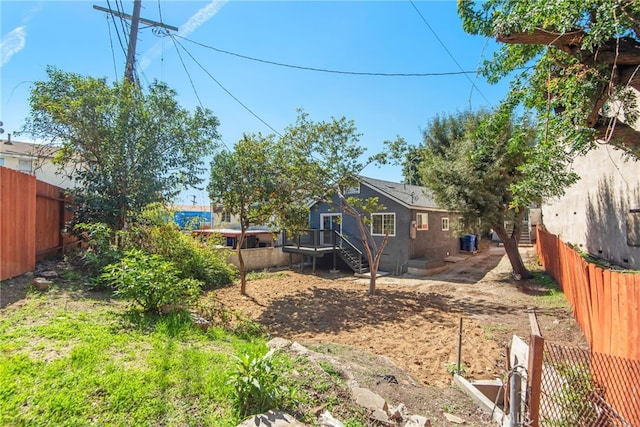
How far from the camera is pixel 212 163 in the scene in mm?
9641

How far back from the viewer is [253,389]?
106 inches

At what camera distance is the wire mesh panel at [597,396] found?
9.53 ft

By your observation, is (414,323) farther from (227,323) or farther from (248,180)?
(248,180)

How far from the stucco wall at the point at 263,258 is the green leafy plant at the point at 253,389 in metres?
11.0

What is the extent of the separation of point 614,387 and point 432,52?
901cm

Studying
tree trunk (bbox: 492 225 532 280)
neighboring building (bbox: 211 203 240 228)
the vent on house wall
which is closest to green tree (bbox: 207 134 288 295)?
neighboring building (bbox: 211 203 240 228)

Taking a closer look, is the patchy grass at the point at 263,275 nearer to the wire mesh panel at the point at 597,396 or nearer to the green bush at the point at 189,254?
the green bush at the point at 189,254

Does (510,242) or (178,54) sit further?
(510,242)

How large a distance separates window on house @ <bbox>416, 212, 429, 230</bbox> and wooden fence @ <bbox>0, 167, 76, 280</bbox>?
→ 46.0ft

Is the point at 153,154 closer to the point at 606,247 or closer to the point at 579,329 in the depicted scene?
the point at 579,329

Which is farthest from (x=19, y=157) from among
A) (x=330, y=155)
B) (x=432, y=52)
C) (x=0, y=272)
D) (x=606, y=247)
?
(x=606, y=247)

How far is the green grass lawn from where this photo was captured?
8.31 ft

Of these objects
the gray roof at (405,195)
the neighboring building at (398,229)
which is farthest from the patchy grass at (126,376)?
the gray roof at (405,195)

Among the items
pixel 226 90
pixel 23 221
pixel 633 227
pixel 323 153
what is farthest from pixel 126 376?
pixel 226 90
